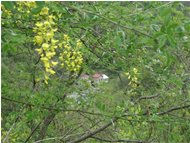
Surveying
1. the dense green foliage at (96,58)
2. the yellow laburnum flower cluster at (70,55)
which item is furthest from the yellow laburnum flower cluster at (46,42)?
the yellow laburnum flower cluster at (70,55)

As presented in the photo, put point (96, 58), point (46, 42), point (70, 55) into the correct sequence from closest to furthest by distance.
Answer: point (46, 42) < point (70, 55) < point (96, 58)

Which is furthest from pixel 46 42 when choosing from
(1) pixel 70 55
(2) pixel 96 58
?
(2) pixel 96 58

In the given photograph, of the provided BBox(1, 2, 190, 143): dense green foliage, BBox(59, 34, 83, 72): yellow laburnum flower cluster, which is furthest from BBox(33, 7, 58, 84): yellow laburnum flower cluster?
BBox(59, 34, 83, 72): yellow laburnum flower cluster

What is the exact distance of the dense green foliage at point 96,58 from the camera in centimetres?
184

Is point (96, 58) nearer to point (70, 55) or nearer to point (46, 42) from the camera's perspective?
point (70, 55)

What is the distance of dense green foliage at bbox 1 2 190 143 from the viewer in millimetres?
1841

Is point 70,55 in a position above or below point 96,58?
above

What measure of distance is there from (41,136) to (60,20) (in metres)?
2.75

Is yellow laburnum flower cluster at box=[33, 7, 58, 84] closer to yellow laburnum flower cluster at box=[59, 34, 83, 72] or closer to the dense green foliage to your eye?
the dense green foliage

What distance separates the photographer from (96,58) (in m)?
3.76

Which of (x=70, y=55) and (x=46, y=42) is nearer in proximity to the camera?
(x=46, y=42)

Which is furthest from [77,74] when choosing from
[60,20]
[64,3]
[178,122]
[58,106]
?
[64,3]

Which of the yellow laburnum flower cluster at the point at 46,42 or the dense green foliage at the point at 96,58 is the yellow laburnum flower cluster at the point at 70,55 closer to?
the dense green foliage at the point at 96,58

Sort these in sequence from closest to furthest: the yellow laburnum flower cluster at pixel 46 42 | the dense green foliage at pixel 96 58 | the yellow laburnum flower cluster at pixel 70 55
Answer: the yellow laburnum flower cluster at pixel 46 42, the dense green foliage at pixel 96 58, the yellow laburnum flower cluster at pixel 70 55
